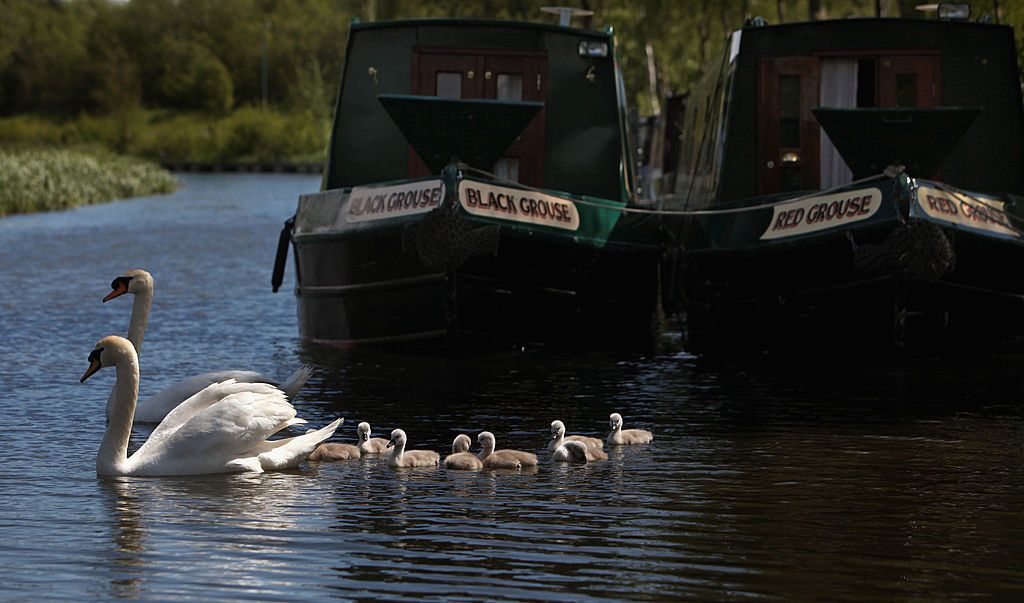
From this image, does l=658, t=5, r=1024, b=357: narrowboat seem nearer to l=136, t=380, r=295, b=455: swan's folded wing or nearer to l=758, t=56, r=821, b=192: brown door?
l=758, t=56, r=821, b=192: brown door

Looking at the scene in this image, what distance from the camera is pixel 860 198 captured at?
16.1 m

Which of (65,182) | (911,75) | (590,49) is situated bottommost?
(65,182)

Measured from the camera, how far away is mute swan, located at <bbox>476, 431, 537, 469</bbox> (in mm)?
11797

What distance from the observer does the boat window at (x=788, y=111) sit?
729 inches

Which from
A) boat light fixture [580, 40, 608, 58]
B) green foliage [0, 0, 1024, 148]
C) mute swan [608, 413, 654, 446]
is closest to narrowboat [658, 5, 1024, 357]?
boat light fixture [580, 40, 608, 58]

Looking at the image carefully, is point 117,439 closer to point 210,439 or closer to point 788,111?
point 210,439

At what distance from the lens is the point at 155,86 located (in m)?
144

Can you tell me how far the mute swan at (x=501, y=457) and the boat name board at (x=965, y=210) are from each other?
5.51 metres

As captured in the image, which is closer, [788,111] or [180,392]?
[180,392]

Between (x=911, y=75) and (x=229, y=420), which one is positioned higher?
(x=911, y=75)

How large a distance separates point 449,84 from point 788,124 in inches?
144

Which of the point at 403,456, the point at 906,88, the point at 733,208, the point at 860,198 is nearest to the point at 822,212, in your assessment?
the point at 860,198

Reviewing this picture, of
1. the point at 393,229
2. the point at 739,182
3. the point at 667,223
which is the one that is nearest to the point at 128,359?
the point at 393,229

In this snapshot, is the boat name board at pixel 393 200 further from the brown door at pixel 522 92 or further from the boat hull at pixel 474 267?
the brown door at pixel 522 92
